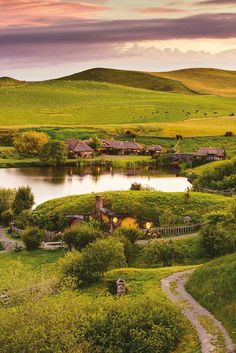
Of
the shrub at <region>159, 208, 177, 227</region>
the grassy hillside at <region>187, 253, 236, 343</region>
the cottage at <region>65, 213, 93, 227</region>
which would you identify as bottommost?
the cottage at <region>65, 213, 93, 227</region>

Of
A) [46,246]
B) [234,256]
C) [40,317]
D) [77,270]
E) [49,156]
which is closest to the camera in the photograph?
[40,317]

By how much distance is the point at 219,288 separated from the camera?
33.2 meters

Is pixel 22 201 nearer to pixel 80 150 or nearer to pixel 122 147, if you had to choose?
pixel 80 150

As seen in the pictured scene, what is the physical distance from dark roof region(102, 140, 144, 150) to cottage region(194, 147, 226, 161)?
1755 centimetres

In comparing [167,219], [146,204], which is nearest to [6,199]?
[146,204]

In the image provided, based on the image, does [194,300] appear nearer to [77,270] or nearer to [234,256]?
[234,256]

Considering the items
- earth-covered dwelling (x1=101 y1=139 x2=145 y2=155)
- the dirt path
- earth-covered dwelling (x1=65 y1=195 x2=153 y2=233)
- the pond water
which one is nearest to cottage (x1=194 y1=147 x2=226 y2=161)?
the pond water

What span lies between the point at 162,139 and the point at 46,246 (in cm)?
9124

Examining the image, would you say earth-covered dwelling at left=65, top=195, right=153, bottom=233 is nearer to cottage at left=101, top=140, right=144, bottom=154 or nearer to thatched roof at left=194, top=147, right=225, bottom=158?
thatched roof at left=194, top=147, right=225, bottom=158

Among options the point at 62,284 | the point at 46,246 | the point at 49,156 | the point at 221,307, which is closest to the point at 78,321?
the point at 221,307

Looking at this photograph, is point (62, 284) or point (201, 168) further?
point (201, 168)

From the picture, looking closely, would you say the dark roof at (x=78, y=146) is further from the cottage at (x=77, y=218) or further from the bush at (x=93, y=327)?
the bush at (x=93, y=327)

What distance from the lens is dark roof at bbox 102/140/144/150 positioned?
→ 5256 inches

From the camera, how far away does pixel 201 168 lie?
107 m
